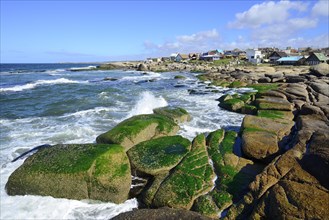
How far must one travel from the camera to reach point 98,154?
10539 mm

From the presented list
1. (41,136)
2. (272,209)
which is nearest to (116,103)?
(41,136)

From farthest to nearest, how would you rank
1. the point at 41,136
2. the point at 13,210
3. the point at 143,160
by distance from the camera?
the point at 41,136
the point at 143,160
the point at 13,210

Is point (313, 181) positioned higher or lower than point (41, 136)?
higher

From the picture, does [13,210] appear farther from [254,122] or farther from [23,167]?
[254,122]

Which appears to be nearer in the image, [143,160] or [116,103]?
[143,160]

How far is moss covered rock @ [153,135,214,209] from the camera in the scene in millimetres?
9305

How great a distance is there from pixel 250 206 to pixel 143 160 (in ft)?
14.7

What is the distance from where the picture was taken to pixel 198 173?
410 inches

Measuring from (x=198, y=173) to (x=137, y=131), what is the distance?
4.24 m

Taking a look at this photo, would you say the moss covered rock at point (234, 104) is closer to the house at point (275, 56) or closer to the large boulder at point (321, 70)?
the large boulder at point (321, 70)

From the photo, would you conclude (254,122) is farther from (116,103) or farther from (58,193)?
(116,103)

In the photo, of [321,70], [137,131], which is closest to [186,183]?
[137,131]

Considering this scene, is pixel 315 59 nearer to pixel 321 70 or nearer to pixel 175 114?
pixel 321 70

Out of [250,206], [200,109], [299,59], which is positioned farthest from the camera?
[299,59]
